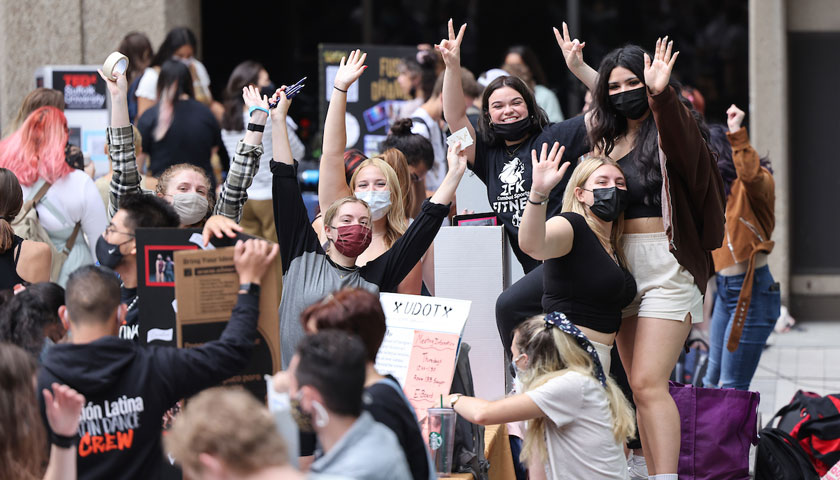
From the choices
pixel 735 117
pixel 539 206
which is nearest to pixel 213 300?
pixel 539 206

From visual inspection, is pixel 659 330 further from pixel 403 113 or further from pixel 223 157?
pixel 223 157

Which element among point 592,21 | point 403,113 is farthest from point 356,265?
point 592,21

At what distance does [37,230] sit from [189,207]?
217 cm

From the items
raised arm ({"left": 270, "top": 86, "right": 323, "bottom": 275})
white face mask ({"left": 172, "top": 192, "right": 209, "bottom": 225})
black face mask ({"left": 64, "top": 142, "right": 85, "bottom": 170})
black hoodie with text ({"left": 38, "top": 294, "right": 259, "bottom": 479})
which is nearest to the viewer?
black hoodie with text ({"left": 38, "top": 294, "right": 259, "bottom": 479})

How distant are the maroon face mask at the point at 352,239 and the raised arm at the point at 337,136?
53cm

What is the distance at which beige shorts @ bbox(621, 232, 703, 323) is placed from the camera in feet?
15.5

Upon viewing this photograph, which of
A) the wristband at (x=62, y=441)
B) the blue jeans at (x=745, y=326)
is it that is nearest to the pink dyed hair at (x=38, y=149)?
the wristband at (x=62, y=441)

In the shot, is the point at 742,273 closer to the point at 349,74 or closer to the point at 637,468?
the point at 637,468

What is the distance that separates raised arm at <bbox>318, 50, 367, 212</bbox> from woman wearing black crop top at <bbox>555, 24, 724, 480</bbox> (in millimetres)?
1161

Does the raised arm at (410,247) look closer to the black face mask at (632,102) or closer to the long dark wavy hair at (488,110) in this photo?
the long dark wavy hair at (488,110)

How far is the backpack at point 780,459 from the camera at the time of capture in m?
5.53

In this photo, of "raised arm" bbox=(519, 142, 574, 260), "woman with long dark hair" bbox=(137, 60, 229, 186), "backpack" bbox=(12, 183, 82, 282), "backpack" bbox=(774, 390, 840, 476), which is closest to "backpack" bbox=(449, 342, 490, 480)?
"raised arm" bbox=(519, 142, 574, 260)

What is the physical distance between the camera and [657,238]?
480 centimetres

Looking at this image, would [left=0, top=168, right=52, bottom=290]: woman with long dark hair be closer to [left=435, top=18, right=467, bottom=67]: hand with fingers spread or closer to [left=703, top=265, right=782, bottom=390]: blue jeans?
[left=435, top=18, right=467, bottom=67]: hand with fingers spread
